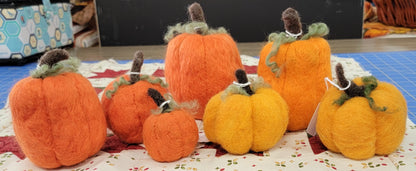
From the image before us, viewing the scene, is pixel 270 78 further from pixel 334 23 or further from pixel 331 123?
pixel 334 23

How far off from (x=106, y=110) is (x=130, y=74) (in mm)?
93

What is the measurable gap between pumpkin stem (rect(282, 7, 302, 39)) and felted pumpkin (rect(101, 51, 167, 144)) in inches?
12.5

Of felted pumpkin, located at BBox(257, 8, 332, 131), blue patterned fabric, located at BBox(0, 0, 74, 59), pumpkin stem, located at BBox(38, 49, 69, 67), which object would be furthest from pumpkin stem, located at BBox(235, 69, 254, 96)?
blue patterned fabric, located at BBox(0, 0, 74, 59)

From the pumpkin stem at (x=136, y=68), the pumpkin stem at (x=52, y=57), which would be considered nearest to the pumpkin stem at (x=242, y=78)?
the pumpkin stem at (x=136, y=68)

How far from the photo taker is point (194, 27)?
938 millimetres

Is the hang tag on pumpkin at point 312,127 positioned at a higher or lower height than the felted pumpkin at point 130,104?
lower

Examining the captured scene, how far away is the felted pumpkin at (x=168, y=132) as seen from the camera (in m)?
0.71

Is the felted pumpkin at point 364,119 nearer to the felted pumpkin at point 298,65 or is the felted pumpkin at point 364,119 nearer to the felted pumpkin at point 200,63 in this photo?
the felted pumpkin at point 298,65

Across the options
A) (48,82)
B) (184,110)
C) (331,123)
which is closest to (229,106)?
(184,110)

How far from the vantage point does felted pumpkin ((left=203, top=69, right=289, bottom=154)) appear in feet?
2.36

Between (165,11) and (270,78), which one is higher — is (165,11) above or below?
above

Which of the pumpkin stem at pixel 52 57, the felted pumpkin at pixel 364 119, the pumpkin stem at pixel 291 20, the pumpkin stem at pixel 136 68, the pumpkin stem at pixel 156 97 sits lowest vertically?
the felted pumpkin at pixel 364 119

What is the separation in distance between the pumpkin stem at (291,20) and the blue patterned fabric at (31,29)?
1308 mm

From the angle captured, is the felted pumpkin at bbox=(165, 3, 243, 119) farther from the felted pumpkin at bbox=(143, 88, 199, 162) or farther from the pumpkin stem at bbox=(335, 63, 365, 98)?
the pumpkin stem at bbox=(335, 63, 365, 98)
